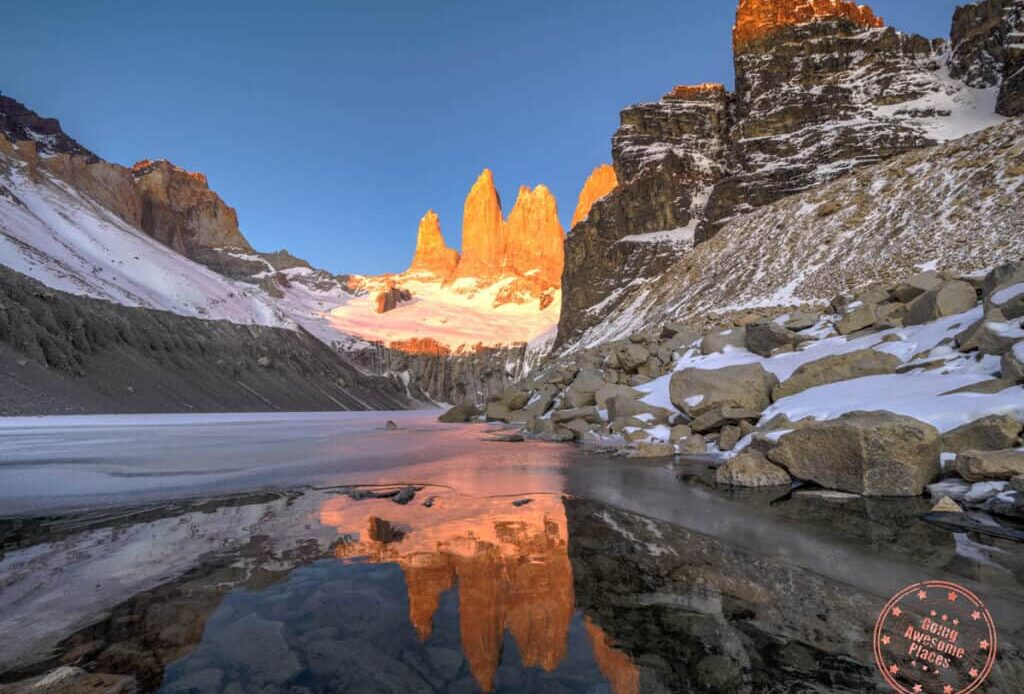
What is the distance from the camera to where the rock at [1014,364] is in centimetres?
683

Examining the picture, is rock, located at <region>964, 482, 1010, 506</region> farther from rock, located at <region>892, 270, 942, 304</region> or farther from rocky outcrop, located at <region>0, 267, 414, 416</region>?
rocky outcrop, located at <region>0, 267, 414, 416</region>

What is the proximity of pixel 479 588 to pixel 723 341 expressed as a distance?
15000 millimetres

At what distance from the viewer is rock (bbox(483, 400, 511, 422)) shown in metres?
28.7

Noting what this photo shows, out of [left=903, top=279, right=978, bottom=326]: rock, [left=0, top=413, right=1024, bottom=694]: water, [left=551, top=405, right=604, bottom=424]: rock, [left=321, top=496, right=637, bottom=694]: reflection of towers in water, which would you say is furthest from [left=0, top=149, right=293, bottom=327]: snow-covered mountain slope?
[left=903, top=279, right=978, bottom=326]: rock

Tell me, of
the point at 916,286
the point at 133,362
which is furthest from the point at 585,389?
the point at 133,362

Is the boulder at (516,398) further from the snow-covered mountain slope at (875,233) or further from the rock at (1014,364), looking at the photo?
the rock at (1014,364)

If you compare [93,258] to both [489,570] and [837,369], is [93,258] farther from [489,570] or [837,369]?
[837,369]

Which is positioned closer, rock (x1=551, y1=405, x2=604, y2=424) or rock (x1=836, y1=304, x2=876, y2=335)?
rock (x1=836, y1=304, x2=876, y2=335)

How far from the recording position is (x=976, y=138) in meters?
31.3

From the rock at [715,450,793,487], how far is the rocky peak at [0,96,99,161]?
15889 centimetres

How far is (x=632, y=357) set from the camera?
20.0 m

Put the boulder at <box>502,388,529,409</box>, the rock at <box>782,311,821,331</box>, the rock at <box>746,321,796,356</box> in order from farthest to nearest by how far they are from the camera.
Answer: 1. the boulder at <box>502,388,529,409</box>
2. the rock at <box>782,311,821,331</box>
3. the rock at <box>746,321,796,356</box>

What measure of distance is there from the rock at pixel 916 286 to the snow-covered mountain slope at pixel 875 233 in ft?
35.6

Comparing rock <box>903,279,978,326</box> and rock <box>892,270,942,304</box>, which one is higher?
rock <box>892,270,942,304</box>
